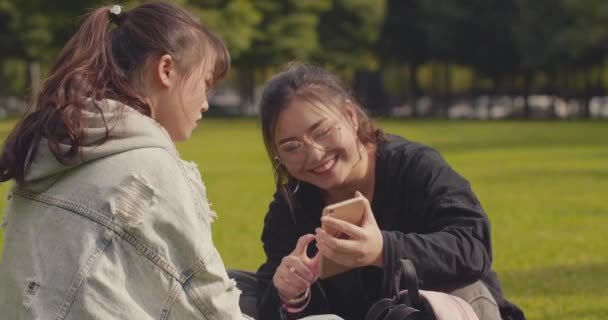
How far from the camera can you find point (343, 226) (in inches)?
143

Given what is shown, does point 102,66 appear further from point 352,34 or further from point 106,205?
point 352,34

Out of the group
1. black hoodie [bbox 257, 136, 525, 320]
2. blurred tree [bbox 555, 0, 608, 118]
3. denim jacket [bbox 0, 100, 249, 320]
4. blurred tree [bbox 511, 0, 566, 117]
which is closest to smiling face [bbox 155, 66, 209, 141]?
denim jacket [bbox 0, 100, 249, 320]

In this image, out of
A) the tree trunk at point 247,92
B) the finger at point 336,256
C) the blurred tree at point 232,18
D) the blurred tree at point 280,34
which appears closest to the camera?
the finger at point 336,256

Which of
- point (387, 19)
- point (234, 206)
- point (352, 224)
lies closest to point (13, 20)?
point (387, 19)

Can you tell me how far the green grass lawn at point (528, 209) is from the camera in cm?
834

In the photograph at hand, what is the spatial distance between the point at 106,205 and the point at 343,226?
3.02 ft

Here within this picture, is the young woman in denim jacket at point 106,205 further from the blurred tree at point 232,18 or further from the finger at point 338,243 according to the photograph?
the blurred tree at point 232,18

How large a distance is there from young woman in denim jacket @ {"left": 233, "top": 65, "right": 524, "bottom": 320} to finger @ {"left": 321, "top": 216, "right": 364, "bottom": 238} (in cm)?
22

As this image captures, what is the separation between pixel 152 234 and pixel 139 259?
0.25 feet

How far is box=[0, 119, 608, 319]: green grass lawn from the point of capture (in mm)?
8336

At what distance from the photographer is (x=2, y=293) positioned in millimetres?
3152

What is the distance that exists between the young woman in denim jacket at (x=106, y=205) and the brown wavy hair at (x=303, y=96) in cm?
115

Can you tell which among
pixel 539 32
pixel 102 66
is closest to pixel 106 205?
pixel 102 66

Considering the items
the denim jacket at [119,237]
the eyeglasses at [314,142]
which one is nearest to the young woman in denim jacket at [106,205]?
the denim jacket at [119,237]
